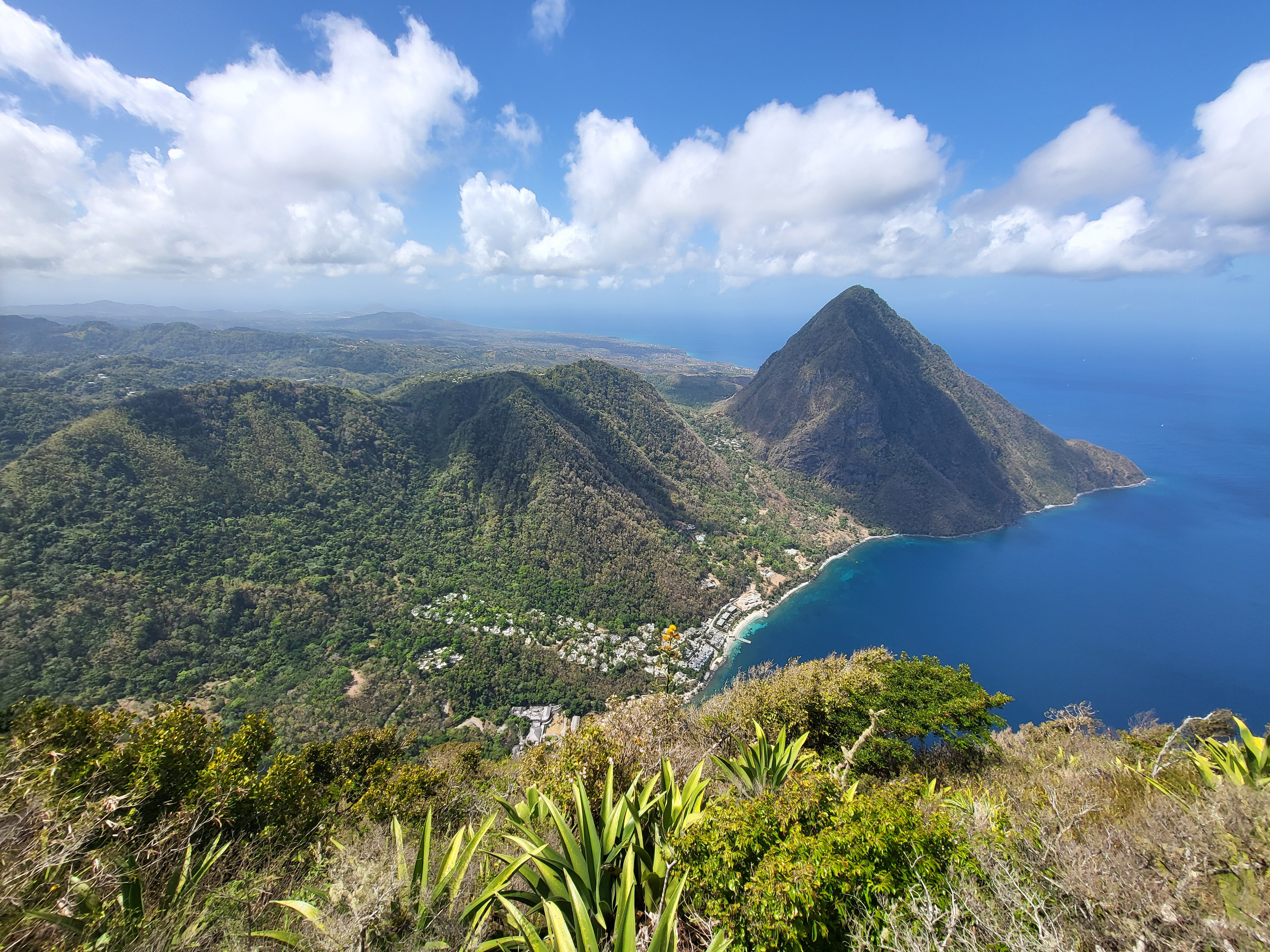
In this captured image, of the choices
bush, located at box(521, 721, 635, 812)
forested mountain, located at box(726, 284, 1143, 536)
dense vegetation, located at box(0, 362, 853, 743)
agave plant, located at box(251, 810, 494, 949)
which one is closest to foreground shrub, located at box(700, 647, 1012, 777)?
bush, located at box(521, 721, 635, 812)

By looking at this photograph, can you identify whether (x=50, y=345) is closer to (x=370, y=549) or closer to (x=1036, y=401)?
(x=370, y=549)

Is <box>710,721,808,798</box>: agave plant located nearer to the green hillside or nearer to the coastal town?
the coastal town

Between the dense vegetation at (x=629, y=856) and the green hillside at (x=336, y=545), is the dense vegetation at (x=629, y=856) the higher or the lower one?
the higher one

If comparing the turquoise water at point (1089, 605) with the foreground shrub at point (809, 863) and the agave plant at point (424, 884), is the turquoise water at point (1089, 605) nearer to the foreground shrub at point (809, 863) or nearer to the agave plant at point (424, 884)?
the foreground shrub at point (809, 863)

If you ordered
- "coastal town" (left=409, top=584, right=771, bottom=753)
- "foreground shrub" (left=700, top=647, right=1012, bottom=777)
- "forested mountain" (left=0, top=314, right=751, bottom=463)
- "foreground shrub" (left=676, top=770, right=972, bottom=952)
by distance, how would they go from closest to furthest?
1. "foreground shrub" (left=676, top=770, right=972, bottom=952)
2. "foreground shrub" (left=700, top=647, right=1012, bottom=777)
3. "coastal town" (left=409, top=584, right=771, bottom=753)
4. "forested mountain" (left=0, top=314, right=751, bottom=463)

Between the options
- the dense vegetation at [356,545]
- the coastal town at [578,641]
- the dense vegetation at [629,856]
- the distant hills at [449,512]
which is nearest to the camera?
the dense vegetation at [629,856]

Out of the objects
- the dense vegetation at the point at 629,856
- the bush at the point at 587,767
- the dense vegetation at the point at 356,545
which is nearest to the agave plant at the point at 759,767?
the dense vegetation at the point at 629,856

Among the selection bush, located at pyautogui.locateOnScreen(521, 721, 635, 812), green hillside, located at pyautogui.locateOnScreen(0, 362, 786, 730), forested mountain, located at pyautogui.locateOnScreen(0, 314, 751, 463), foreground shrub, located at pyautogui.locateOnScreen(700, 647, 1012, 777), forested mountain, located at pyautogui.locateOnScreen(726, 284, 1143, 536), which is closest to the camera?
bush, located at pyautogui.locateOnScreen(521, 721, 635, 812)
